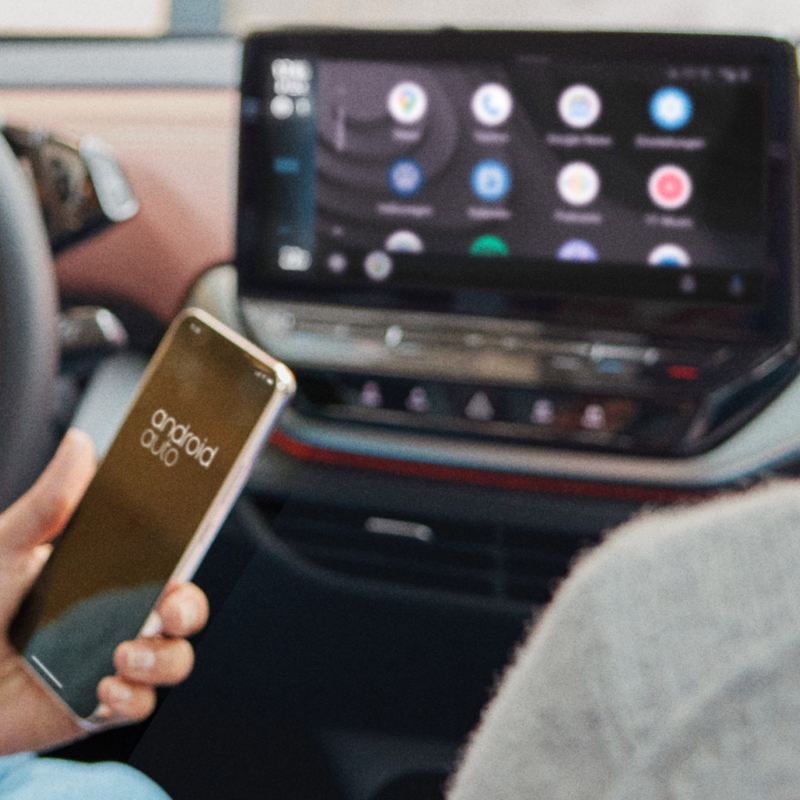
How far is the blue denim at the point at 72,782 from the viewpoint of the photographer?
754 mm

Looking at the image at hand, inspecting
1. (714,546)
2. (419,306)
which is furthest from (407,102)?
(714,546)

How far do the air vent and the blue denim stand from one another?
1.01 feet

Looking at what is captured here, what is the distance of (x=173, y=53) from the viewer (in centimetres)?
119

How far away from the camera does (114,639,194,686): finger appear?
788 millimetres

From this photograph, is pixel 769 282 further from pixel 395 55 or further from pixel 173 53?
pixel 173 53

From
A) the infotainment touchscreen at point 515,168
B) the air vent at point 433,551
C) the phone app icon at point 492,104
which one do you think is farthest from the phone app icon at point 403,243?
the air vent at point 433,551

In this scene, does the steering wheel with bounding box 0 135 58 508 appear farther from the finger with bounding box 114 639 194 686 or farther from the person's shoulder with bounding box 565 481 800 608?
the person's shoulder with bounding box 565 481 800 608

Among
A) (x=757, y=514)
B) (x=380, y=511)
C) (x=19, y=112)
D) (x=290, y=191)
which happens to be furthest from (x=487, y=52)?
(x=757, y=514)

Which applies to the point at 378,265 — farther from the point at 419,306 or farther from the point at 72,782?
the point at 72,782

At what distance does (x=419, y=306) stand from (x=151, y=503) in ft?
0.90

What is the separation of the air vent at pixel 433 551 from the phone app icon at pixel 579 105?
0.34 m

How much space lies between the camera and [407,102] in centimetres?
90

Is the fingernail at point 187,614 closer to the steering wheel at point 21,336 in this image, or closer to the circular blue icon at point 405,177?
the steering wheel at point 21,336

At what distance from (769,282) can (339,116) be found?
36 centimetres
